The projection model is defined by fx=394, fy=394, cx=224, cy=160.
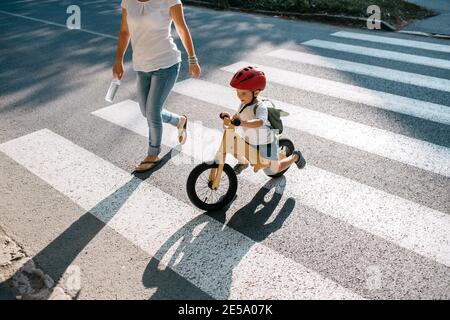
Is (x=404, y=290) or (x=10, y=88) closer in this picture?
(x=404, y=290)

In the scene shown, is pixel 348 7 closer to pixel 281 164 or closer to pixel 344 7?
pixel 344 7

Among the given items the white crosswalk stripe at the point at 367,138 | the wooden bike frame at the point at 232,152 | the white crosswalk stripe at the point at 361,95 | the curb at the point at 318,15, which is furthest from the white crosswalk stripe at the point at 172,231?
the curb at the point at 318,15

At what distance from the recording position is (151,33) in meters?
3.70

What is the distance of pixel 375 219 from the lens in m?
3.54

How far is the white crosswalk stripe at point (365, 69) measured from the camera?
6.51 m

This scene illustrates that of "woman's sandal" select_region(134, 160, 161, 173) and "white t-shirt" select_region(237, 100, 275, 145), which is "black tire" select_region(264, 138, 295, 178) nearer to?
"white t-shirt" select_region(237, 100, 275, 145)

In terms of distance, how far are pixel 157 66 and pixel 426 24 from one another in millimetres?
9399

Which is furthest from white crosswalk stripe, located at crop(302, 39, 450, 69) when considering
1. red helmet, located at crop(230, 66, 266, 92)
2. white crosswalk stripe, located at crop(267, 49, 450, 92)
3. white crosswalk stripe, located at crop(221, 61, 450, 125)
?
red helmet, located at crop(230, 66, 266, 92)

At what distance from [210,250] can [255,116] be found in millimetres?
1187

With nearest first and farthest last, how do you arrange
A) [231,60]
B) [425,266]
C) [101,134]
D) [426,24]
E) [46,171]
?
[425,266] → [46,171] → [101,134] → [231,60] → [426,24]

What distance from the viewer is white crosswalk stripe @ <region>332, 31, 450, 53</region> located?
27.8 ft

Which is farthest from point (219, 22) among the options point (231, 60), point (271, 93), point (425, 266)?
point (425, 266)
